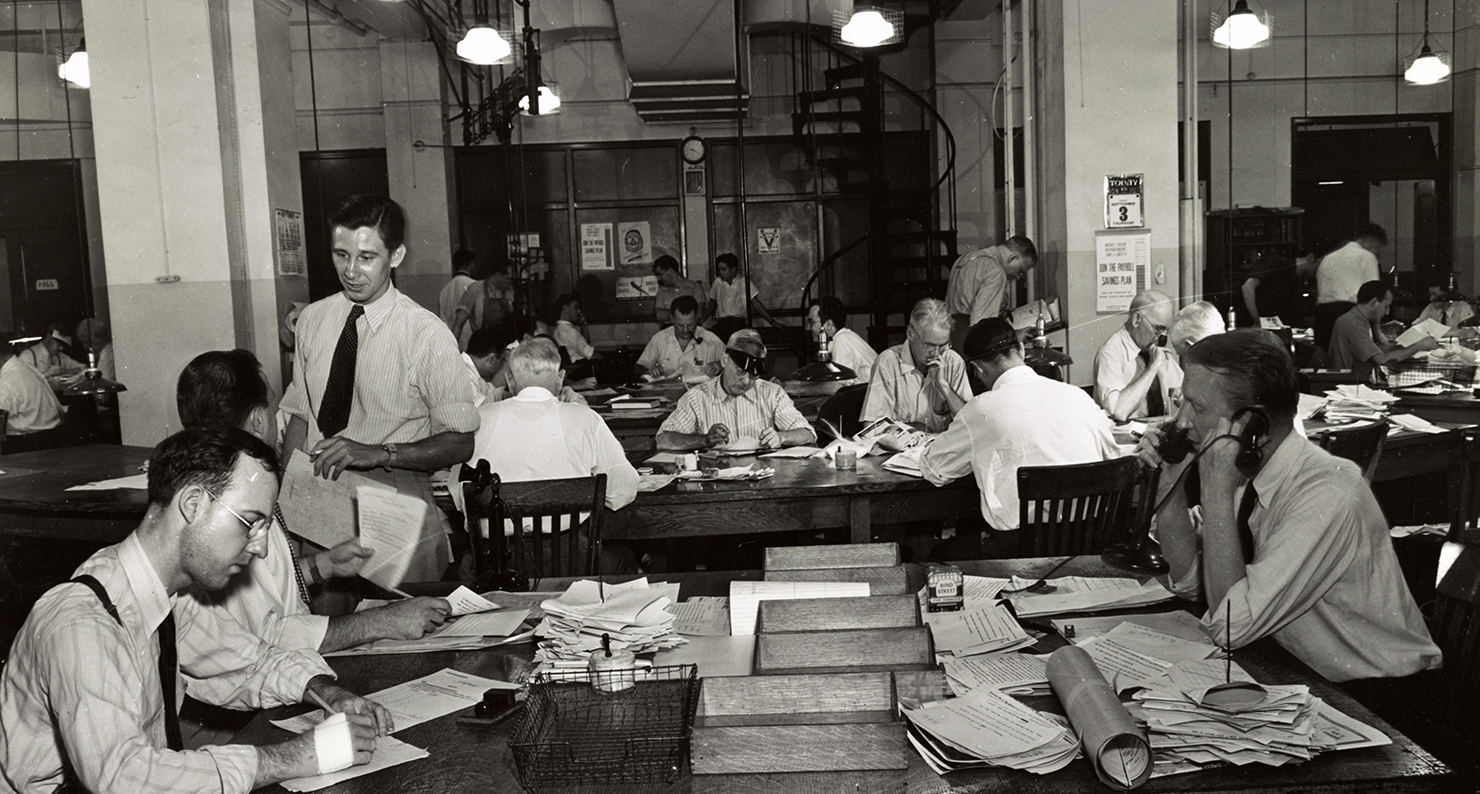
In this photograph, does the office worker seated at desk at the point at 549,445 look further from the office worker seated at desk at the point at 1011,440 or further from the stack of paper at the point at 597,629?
the stack of paper at the point at 597,629

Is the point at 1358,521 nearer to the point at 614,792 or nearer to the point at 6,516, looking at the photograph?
the point at 614,792

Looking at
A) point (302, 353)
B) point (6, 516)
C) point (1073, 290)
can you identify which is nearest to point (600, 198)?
point (1073, 290)

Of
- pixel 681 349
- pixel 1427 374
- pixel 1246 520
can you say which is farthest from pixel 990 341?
pixel 681 349

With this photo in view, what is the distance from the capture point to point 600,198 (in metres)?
12.4

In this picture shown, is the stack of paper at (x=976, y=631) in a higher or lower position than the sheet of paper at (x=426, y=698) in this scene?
higher

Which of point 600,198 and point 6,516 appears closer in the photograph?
point 6,516

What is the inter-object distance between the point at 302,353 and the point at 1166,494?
2.43 metres

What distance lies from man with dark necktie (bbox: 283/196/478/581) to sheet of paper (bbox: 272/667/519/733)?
111 cm

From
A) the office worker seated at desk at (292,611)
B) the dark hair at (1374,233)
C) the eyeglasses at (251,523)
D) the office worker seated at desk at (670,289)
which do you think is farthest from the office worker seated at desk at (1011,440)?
the dark hair at (1374,233)

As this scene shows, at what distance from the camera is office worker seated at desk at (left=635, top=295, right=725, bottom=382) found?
8.92m

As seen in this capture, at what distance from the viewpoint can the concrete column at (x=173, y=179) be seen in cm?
689

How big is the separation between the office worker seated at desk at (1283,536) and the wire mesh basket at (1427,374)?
483 centimetres

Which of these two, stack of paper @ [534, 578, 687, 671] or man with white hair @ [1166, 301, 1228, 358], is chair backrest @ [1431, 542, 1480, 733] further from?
man with white hair @ [1166, 301, 1228, 358]

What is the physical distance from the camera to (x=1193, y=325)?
18.5 ft
